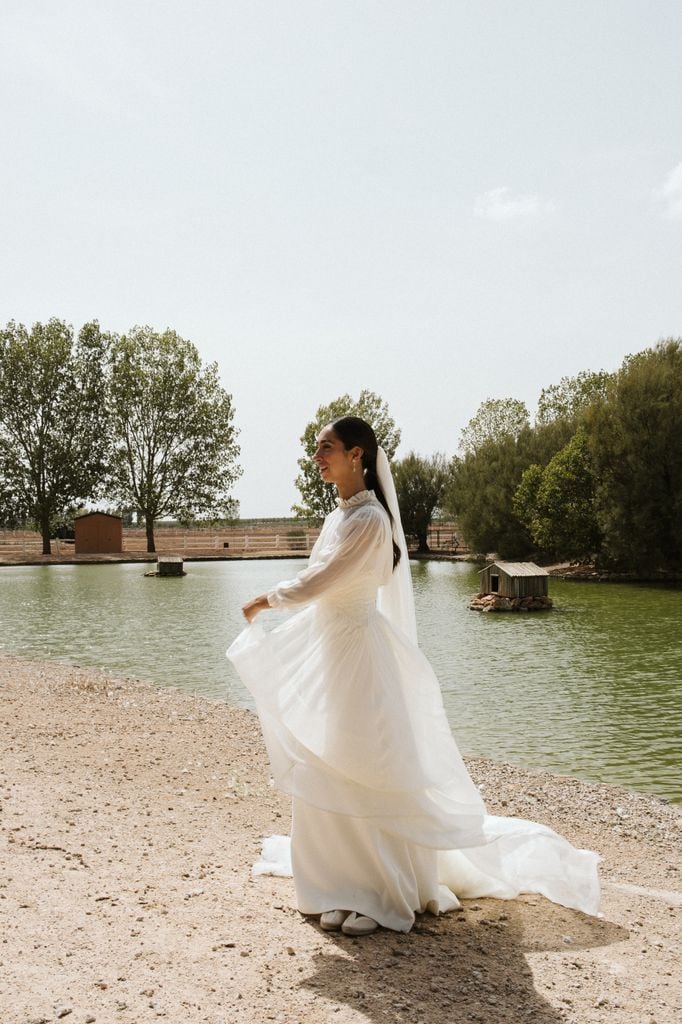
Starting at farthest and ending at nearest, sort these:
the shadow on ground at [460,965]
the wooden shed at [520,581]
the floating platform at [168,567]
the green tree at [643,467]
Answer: the floating platform at [168,567], the green tree at [643,467], the wooden shed at [520,581], the shadow on ground at [460,965]

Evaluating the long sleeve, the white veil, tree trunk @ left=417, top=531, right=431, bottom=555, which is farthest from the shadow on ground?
tree trunk @ left=417, top=531, right=431, bottom=555

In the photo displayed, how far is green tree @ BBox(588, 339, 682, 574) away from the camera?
36.9 m

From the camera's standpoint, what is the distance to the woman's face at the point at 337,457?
399cm

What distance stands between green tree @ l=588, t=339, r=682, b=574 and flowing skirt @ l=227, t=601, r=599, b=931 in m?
35.0

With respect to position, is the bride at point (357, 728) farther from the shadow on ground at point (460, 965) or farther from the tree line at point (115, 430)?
the tree line at point (115, 430)

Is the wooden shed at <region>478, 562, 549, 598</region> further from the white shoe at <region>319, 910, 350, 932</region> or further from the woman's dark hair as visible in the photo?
the white shoe at <region>319, 910, 350, 932</region>

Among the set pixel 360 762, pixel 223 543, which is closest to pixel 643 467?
pixel 223 543

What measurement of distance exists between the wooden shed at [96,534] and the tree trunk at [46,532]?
226 cm

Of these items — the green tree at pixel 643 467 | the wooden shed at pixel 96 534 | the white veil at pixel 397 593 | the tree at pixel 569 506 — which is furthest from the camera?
the wooden shed at pixel 96 534

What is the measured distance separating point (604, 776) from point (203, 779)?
12.7 ft

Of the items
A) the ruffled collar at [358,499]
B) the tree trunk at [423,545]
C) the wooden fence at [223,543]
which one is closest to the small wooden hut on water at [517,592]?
the ruffled collar at [358,499]

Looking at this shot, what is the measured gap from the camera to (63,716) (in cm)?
952

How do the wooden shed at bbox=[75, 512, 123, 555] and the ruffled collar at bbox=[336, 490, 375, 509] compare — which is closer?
the ruffled collar at bbox=[336, 490, 375, 509]

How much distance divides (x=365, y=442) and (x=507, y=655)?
13.2 metres
